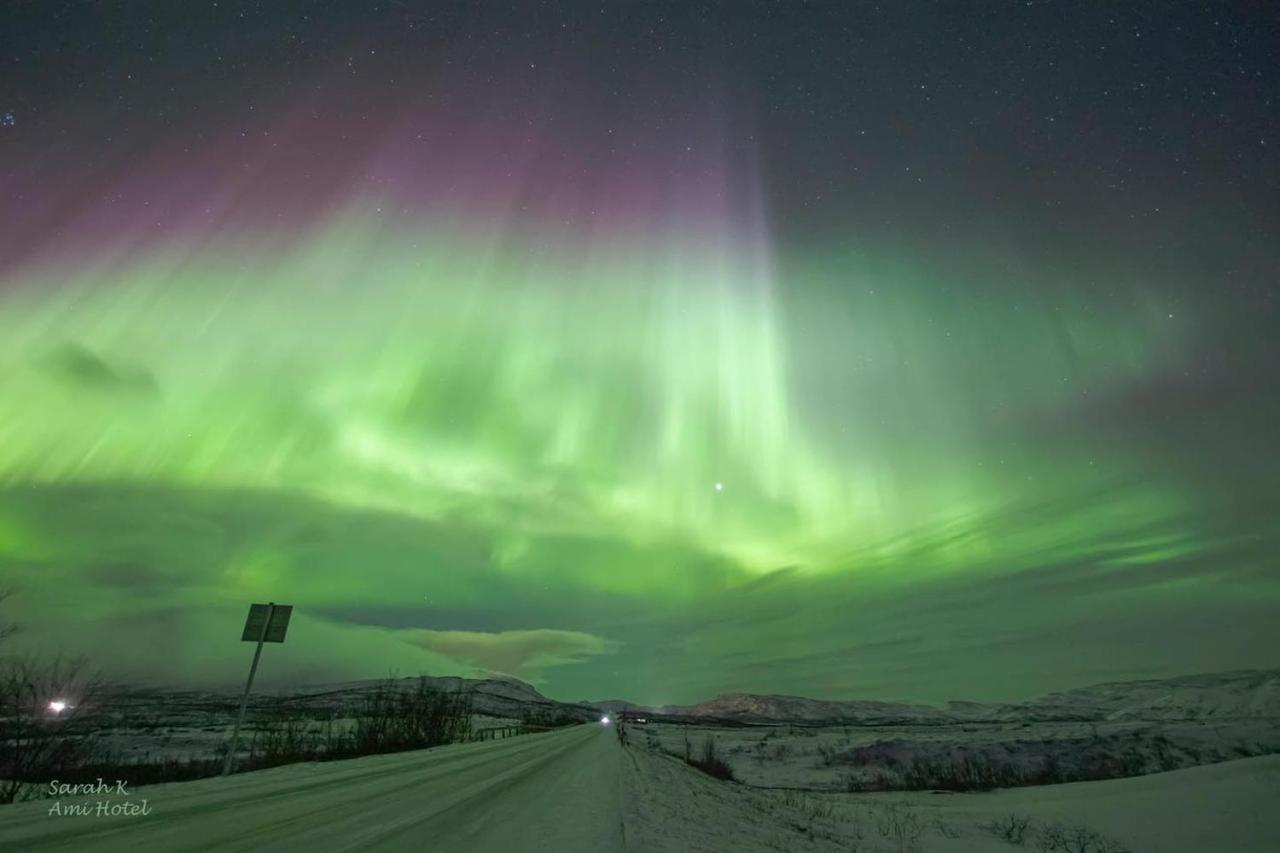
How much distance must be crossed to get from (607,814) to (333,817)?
5.23 m

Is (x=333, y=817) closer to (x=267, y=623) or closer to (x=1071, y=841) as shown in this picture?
(x=267, y=623)

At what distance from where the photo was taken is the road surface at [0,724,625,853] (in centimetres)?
693

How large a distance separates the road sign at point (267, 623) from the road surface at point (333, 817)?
135 inches

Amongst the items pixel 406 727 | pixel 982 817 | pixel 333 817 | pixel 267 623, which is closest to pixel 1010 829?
pixel 982 817

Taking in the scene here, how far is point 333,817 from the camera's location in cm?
890

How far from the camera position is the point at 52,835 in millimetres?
6738

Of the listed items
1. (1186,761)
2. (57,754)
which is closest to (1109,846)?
(57,754)

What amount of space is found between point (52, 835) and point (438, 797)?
6605mm

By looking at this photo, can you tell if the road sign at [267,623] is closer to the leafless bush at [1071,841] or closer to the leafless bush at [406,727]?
the leafless bush at [406,727]

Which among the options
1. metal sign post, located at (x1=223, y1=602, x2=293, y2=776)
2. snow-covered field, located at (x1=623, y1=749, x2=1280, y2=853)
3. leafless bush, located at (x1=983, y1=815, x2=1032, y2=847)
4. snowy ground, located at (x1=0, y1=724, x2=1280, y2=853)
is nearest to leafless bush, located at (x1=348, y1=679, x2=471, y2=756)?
snowy ground, located at (x1=0, y1=724, x2=1280, y2=853)

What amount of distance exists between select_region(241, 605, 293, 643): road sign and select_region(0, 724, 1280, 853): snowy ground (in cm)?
351

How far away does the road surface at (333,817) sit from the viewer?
693 centimetres

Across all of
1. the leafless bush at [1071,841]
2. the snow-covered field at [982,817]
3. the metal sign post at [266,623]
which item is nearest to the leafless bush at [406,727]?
the metal sign post at [266,623]

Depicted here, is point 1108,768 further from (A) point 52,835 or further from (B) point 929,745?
(A) point 52,835
